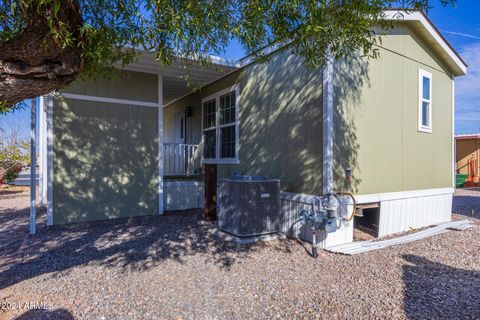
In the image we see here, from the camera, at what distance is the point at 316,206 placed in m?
4.71

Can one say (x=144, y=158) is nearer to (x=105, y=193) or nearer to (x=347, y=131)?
(x=105, y=193)

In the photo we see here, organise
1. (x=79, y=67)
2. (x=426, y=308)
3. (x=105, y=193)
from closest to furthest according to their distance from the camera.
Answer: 1. (x=79, y=67)
2. (x=426, y=308)
3. (x=105, y=193)

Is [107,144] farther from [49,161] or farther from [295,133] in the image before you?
[295,133]

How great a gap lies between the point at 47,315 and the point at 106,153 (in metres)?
3.95

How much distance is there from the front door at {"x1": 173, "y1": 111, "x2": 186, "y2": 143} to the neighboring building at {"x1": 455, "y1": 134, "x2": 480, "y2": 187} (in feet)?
44.5

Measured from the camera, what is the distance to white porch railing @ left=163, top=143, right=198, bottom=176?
804 centimetres

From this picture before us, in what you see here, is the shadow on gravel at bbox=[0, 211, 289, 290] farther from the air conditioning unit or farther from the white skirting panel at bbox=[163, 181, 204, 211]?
the white skirting panel at bbox=[163, 181, 204, 211]

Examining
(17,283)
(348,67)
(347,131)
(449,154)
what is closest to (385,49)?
(348,67)

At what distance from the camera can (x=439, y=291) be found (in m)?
3.23

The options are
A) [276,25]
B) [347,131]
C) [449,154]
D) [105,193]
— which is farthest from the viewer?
[449,154]

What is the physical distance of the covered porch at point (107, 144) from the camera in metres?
5.64

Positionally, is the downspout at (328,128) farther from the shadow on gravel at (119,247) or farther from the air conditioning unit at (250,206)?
the shadow on gravel at (119,247)

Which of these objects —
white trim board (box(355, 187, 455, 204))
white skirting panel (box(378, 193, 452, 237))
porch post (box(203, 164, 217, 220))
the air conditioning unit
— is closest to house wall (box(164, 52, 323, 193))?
the air conditioning unit

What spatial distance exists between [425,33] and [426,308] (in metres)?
5.58
